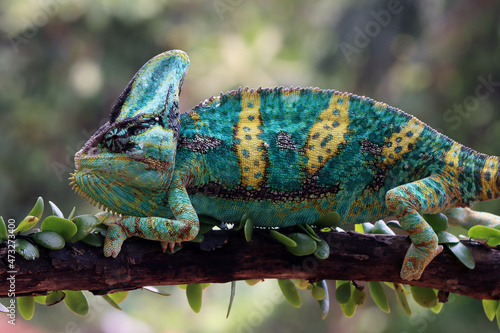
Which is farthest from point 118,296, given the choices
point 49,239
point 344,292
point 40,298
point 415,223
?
point 415,223

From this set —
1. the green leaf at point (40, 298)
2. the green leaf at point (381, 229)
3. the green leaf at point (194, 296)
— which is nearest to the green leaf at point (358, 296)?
the green leaf at point (381, 229)

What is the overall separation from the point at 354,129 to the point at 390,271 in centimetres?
55

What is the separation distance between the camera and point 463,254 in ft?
6.53

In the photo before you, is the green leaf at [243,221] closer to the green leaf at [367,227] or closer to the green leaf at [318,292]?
the green leaf at [318,292]

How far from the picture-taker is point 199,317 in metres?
7.27

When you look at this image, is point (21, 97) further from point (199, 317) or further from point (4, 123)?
point (199, 317)

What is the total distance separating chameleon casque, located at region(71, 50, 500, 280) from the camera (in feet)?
6.30

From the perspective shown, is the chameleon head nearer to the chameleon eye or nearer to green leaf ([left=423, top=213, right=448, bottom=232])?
the chameleon eye

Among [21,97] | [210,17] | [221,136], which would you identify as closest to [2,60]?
[21,97]

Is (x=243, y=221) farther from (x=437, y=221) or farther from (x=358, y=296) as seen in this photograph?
(x=437, y=221)

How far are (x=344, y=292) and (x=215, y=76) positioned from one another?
585cm

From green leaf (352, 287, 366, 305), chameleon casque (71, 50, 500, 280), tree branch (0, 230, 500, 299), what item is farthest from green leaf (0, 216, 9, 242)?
green leaf (352, 287, 366, 305)

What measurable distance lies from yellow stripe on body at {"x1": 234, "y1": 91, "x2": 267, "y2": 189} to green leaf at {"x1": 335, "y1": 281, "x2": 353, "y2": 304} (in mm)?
501

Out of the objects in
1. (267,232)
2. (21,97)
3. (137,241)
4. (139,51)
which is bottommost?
(137,241)
